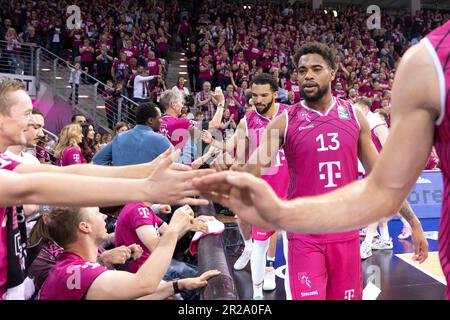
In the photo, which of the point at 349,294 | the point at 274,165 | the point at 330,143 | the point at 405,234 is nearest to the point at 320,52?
the point at 330,143

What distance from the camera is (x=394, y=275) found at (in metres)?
5.30

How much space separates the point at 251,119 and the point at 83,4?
40.3 ft

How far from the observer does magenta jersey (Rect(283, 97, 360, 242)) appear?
3084mm

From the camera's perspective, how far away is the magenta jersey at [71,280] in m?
2.21

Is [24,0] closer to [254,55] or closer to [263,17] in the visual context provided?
[254,55]

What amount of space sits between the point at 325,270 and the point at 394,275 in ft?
8.98

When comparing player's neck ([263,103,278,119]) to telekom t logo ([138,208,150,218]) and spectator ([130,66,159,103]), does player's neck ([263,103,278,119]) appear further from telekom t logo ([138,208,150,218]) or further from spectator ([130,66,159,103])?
spectator ([130,66,159,103])

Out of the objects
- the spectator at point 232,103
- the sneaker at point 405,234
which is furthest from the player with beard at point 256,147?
the spectator at point 232,103

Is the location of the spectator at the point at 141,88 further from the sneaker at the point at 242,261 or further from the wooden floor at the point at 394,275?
the sneaker at the point at 242,261

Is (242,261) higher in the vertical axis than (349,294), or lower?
lower

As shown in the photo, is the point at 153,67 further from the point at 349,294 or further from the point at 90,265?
the point at 90,265

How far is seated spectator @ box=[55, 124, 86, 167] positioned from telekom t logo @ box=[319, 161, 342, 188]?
143 inches

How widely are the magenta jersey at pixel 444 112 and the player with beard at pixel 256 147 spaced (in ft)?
9.27

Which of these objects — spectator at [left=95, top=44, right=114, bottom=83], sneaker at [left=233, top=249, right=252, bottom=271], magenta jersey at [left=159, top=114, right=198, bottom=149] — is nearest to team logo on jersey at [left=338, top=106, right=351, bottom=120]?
sneaker at [left=233, top=249, right=252, bottom=271]
